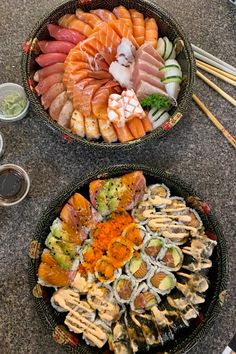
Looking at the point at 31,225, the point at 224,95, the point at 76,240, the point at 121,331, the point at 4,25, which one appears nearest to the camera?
the point at 121,331

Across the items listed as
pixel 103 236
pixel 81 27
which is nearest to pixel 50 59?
pixel 81 27

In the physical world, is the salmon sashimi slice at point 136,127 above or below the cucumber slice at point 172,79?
below

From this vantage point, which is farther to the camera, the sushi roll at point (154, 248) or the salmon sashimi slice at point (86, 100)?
the salmon sashimi slice at point (86, 100)

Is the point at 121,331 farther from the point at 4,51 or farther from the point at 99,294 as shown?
the point at 4,51

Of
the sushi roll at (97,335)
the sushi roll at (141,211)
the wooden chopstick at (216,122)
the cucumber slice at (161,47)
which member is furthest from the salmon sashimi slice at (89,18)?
the sushi roll at (97,335)

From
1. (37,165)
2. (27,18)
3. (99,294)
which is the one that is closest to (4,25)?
(27,18)

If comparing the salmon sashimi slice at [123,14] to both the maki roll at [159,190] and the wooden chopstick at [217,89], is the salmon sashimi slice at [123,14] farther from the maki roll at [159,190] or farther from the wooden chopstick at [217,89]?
the maki roll at [159,190]

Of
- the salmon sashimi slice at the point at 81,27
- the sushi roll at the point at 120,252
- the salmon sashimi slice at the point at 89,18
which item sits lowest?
the sushi roll at the point at 120,252

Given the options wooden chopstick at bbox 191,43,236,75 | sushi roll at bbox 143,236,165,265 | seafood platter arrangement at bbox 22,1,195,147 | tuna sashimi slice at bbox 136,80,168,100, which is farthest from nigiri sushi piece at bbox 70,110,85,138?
wooden chopstick at bbox 191,43,236,75
